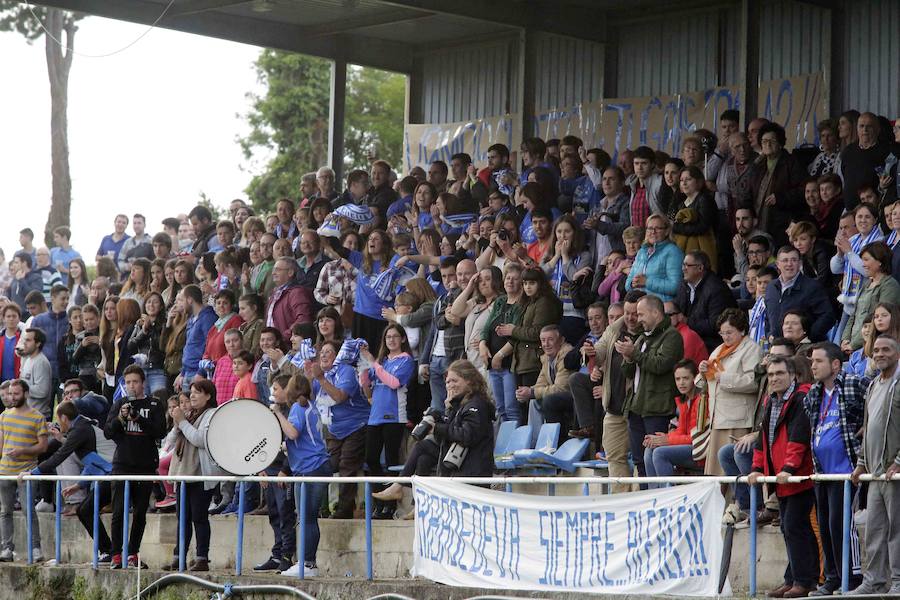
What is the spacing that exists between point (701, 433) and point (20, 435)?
7.84m

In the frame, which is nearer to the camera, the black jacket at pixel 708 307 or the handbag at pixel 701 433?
the handbag at pixel 701 433

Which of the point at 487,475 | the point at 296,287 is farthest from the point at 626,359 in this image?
the point at 296,287

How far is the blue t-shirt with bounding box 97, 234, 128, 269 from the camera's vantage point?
20.8 meters

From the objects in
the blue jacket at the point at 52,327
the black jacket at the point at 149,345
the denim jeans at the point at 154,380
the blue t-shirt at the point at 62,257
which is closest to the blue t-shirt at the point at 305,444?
A: the denim jeans at the point at 154,380

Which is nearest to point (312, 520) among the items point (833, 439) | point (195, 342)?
point (195, 342)

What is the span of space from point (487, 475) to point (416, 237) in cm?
500

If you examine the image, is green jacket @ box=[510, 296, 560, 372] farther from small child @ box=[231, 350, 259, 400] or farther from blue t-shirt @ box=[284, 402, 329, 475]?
small child @ box=[231, 350, 259, 400]

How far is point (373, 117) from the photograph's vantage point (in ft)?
146

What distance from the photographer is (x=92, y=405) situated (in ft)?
54.1

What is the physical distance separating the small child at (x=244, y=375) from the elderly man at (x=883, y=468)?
7050 millimetres

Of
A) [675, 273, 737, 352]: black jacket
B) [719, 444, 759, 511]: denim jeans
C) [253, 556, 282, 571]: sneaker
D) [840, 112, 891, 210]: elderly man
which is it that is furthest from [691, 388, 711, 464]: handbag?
[253, 556, 282, 571]: sneaker

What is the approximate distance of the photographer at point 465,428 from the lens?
11.9 m

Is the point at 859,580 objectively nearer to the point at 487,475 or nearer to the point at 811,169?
the point at 487,475

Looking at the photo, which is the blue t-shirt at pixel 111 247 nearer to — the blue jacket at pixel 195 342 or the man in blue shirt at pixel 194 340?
the man in blue shirt at pixel 194 340
